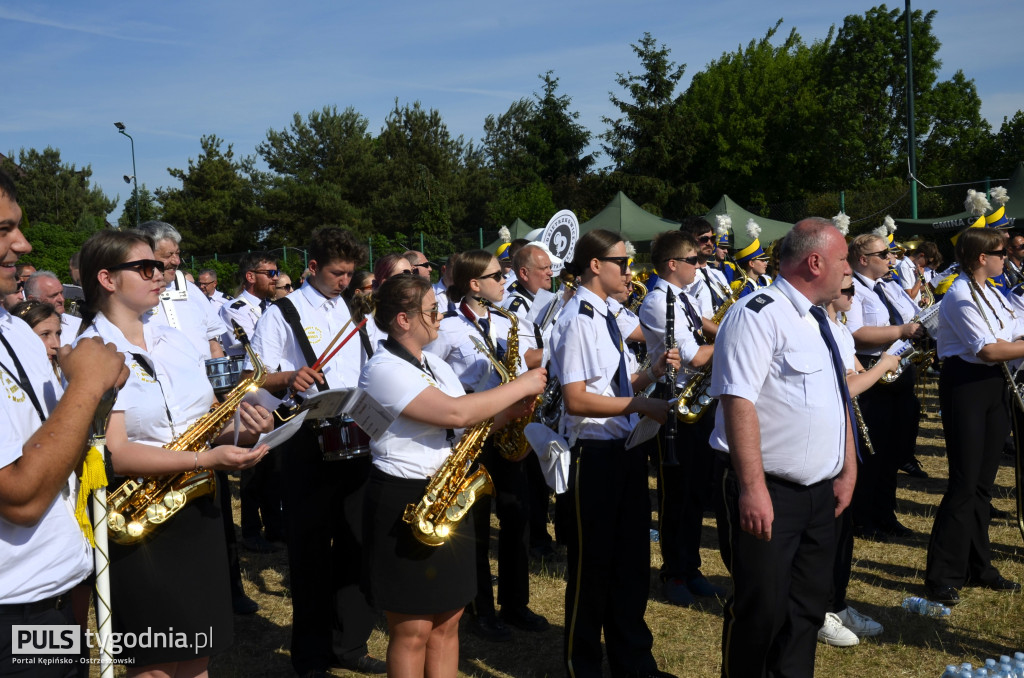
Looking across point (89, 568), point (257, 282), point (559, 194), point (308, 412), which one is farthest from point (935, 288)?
point (559, 194)

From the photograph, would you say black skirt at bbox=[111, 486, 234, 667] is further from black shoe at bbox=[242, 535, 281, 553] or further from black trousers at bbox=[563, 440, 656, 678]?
black shoe at bbox=[242, 535, 281, 553]

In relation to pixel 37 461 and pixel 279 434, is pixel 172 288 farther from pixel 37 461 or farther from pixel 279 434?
pixel 37 461

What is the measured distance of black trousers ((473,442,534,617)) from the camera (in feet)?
18.4

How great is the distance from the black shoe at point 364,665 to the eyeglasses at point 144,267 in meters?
2.67

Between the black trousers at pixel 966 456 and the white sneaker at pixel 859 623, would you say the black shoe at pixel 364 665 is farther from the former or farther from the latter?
the black trousers at pixel 966 456

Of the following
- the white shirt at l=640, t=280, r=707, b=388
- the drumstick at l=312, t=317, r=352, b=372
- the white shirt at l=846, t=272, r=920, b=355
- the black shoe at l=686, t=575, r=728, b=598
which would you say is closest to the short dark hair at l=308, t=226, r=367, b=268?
the drumstick at l=312, t=317, r=352, b=372

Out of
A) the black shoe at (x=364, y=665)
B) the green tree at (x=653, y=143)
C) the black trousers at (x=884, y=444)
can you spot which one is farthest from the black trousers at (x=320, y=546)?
the green tree at (x=653, y=143)

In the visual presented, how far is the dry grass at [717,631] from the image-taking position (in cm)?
498

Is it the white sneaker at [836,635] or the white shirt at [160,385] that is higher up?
the white shirt at [160,385]

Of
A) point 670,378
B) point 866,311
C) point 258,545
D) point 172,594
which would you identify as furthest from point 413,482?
point 866,311

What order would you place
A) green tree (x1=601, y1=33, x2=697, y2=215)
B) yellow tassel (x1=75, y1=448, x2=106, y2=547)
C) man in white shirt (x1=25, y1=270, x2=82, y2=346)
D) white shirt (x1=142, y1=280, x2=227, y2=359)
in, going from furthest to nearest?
green tree (x1=601, y1=33, x2=697, y2=215) → man in white shirt (x1=25, y1=270, x2=82, y2=346) → white shirt (x1=142, y1=280, x2=227, y2=359) → yellow tassel (x1=75, y1=448, x2=106, y2=547)

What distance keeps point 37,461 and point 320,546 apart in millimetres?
2886

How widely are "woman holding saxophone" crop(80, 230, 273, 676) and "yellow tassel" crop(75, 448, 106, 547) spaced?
48 centimetres

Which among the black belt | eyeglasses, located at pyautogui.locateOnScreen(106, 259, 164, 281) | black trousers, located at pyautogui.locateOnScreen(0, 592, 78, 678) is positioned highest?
eyeglasses, located at pyautogui.locateOnScreen(106, 259, 164, 281)
